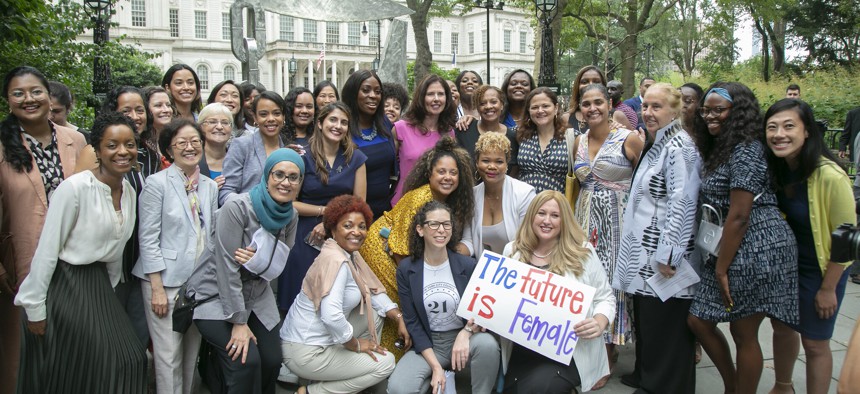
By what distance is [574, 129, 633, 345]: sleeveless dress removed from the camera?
4395 millimetres

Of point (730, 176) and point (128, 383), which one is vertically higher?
point (730, 176)

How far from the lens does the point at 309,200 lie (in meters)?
4.71

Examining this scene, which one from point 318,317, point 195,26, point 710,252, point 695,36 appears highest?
point 195,26

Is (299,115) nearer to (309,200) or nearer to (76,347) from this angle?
(309,200)

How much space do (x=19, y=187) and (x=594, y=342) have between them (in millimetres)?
3761

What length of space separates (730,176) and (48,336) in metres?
3.96

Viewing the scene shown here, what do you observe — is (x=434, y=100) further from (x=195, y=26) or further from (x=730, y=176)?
(x=195, y=26)

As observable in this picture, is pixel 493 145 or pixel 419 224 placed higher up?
pixel 493 145

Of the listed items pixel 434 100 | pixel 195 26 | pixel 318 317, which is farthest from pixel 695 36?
pixel 195 26

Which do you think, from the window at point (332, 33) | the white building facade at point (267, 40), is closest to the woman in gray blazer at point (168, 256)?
the white building facade at point (267, 40)

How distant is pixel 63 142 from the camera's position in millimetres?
4035

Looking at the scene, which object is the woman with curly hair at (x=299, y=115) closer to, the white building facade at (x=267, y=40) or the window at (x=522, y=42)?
the white building facade at (x=267, y=40)

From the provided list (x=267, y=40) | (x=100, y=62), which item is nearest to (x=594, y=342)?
(x=100, y=62)

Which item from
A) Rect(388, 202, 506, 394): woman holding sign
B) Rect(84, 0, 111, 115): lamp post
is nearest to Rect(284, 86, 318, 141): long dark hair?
Rect(388, 202, 506, 394): woman holding sign
